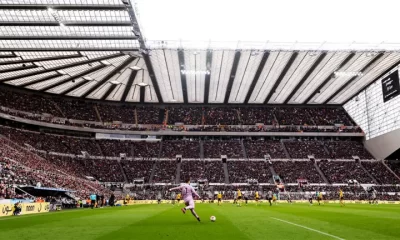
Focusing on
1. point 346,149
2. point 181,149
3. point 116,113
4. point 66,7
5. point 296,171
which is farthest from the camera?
point 116,113

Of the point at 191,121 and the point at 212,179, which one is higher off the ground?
the point at 191,121

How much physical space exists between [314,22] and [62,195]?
3336cm

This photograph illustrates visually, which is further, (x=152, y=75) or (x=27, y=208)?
(x=152, y=75)

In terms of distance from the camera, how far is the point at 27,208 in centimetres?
2602

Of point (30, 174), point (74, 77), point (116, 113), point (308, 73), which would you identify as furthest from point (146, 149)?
point (308, 73)

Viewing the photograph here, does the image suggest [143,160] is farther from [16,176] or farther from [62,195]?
[16,176]

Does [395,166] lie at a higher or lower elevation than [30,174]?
higher

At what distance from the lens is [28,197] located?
30594 mm

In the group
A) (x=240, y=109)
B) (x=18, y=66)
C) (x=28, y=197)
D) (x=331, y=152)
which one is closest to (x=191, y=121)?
(x=240, y=109)

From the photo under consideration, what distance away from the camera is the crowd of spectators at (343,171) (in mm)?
57938

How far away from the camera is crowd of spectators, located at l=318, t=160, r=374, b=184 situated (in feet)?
Answer: 190

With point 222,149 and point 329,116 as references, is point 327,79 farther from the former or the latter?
point 222,149

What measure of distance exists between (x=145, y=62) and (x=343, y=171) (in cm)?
3833

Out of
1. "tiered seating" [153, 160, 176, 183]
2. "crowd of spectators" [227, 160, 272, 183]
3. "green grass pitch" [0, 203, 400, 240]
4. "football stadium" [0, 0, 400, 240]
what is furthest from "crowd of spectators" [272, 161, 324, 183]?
"green grass pitch" [0, 203, 400, 240]
